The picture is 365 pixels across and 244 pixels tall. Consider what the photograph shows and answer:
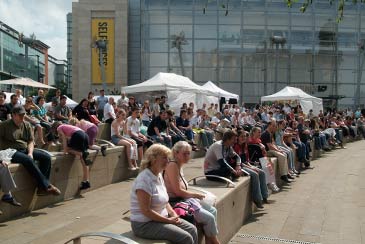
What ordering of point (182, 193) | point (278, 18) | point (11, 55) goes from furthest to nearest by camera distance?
1. point (11, 55)
2. point (278, 18)
3. point (182, 193)

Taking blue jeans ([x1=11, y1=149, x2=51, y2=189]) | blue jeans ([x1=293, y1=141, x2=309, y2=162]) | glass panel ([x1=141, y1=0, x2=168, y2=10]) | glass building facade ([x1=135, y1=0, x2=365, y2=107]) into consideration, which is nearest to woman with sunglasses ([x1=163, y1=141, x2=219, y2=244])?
blue jeans ([x1=11, y1=149, x2=51, y2=189])

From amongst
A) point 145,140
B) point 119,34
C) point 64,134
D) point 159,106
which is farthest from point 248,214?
point 119,34

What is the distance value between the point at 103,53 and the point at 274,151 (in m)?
40.6

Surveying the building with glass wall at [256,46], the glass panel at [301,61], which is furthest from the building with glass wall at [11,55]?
the glass panel at [301,61]

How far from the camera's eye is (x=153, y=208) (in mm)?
4332

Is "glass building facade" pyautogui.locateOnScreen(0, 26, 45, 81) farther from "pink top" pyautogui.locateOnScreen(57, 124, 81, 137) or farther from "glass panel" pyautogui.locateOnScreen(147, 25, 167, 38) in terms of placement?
"pink top" pyautogui.locateOnScreen(57, 124, 81, 137)

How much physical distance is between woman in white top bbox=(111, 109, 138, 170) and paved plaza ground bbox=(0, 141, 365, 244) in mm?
707

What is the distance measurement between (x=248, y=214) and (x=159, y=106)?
9417 millimetres

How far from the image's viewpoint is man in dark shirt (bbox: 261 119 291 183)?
10.6 meters

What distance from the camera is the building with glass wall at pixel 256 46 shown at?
46.5 m

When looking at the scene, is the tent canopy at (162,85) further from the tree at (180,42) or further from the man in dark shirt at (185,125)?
the tree at (180,42)

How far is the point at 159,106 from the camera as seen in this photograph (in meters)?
16.9

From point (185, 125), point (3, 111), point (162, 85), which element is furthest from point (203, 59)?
point (3, 111)

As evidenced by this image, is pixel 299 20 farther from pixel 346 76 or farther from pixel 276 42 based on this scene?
pixel 346 76
